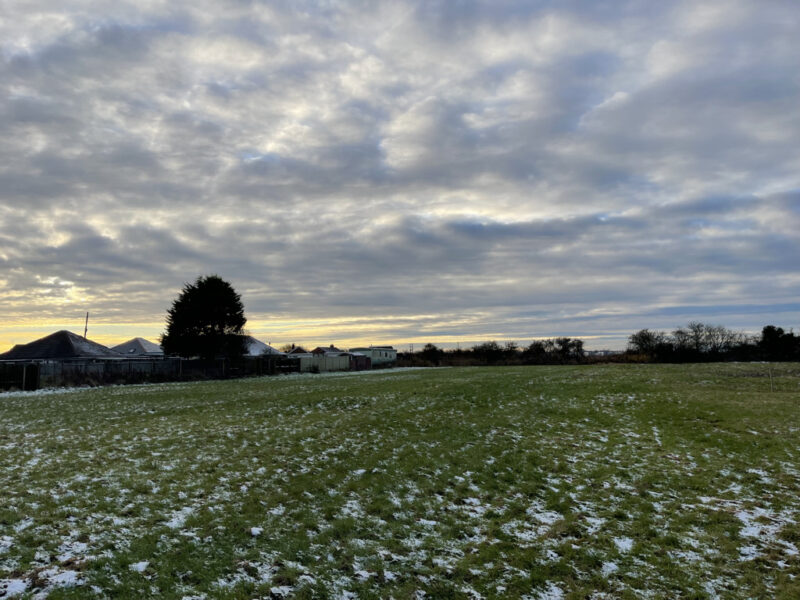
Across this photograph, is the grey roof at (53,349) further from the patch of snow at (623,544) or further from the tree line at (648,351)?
the patch of snow at (623,544)

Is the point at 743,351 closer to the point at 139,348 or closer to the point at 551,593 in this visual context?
the point at 551,593

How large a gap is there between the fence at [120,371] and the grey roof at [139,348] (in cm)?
3676

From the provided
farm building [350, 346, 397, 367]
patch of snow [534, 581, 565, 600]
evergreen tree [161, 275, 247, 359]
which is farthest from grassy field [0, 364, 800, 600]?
farm building [350, 346, 397, 367]

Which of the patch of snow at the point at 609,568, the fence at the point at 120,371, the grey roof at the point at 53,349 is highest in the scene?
the grey roof at the point at 53,349

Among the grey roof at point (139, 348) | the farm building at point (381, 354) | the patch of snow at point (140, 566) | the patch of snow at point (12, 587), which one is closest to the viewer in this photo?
the patch of snow at point (12, 587)

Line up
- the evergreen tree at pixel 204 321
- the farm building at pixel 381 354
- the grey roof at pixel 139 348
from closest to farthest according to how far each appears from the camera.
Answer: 1. the evergreen tree at pixel 204 321
2. the grey roof at pixel 139 348
3. the farm building at pixel 381 354

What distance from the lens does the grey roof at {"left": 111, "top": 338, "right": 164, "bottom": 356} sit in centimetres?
8038

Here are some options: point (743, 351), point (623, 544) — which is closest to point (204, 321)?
point (623, 544)

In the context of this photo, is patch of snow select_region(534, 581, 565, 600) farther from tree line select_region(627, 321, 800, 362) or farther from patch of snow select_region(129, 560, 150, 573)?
tree line select_region(627, 321, 800, 362)

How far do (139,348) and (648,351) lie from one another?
83.7 m

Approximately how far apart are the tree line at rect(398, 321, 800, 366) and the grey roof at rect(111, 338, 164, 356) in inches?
1723

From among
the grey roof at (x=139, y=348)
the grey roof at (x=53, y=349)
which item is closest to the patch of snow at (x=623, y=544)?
the grey roof at (x=53, y=349)

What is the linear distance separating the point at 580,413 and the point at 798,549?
12.6m

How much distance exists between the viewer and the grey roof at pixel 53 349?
178ft
